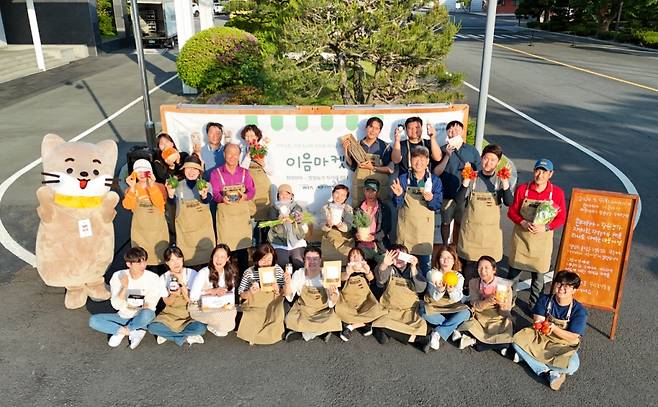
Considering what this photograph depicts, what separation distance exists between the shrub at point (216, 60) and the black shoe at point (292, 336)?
Result: 11135 mm

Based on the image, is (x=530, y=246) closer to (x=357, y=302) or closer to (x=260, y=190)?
(x=357, y=302)

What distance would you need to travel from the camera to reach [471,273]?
20.3ft

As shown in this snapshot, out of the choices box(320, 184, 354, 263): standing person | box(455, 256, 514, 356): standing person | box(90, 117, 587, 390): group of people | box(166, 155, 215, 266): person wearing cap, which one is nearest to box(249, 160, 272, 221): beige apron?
box(90, 117, 587, 390): group of people

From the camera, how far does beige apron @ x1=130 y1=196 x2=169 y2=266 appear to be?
6.01 m

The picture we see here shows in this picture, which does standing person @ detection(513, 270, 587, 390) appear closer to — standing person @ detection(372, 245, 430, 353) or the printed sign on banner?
standing person @ detection(372, 245, 430, 353)

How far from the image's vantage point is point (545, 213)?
5480 millimetres

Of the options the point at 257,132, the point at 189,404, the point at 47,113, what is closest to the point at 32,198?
the point at 257,132

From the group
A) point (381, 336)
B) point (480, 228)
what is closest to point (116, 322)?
point (381, 336)

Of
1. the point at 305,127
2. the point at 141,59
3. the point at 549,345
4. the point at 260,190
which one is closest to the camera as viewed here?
the point at 549,345

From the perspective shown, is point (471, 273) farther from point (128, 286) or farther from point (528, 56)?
point (528, 56)

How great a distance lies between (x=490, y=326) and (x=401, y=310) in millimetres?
920

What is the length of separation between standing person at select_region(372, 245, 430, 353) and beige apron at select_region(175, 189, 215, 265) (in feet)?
6.89

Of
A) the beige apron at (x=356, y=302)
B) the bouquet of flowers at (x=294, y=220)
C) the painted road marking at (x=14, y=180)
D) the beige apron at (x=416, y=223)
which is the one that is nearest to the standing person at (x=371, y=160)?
the beige apron at (x=416, y=223)

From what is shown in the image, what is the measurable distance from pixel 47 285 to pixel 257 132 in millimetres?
3291
